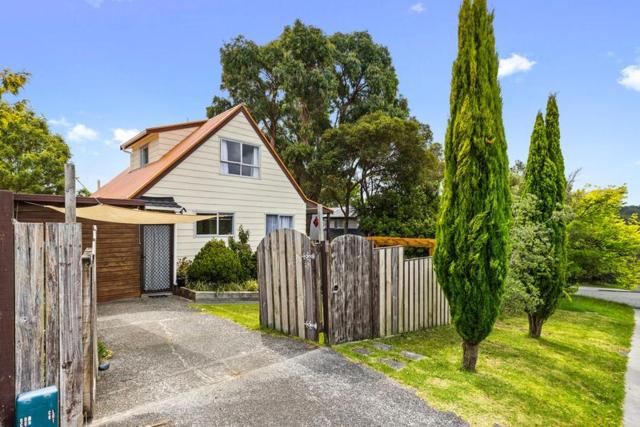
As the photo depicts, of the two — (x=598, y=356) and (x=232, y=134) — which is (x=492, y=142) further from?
(x=232, y=134)

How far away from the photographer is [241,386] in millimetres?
3996

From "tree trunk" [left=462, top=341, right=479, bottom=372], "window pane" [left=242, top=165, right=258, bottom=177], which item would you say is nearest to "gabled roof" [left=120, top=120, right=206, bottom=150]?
"window pane" [left=242, top=165, right=258, bottom=177]

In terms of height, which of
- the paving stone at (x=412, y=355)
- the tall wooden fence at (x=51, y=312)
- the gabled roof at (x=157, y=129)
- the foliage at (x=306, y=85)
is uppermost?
the foliage at (x=306, y=85)

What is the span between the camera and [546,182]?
7289 mm

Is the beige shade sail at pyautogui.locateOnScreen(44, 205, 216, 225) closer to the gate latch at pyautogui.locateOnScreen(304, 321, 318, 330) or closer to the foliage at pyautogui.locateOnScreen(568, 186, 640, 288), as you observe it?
the gate latch at pyautogui.locateOnScreen(304, 321, 318, 330)

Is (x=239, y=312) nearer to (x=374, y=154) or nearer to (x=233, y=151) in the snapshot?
(x=233, y=151)

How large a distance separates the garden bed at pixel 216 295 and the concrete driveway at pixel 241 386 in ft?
11.9

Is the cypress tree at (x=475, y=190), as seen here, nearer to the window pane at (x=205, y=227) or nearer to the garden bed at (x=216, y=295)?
the garden bed at (x=216, y=295)

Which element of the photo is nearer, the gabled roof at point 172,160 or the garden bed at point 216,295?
the garden bed at point 216,295

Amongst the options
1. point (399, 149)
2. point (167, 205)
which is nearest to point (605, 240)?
point (399, 149)

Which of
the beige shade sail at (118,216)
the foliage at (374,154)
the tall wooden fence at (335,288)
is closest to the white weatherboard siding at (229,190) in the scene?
the beige shade sail at (118,216)

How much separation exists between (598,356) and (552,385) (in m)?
2.97

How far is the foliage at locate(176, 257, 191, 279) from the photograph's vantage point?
1100 cm

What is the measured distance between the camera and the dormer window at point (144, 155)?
14750mm
